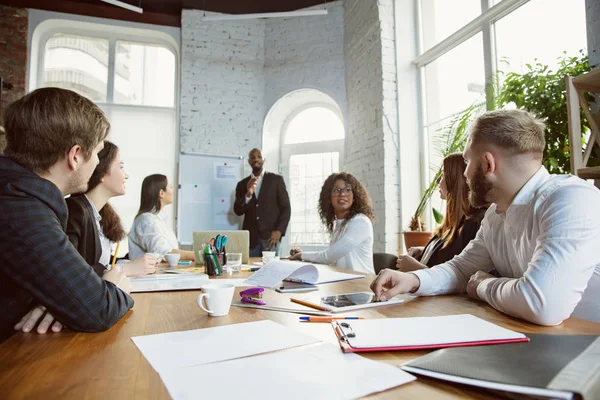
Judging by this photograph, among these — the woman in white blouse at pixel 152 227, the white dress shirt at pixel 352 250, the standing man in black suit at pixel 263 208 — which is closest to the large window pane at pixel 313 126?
the standing man in black suit at pixel 263 208

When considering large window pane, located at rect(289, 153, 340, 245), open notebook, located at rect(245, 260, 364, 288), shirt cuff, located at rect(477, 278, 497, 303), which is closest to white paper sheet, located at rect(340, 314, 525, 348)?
shirt cuff, located at rect(477, 278, 497, 303)

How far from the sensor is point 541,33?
2.88 meters

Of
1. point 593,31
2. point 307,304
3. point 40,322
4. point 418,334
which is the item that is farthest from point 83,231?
point 593,31

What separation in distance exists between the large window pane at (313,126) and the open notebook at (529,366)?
4.87 meters

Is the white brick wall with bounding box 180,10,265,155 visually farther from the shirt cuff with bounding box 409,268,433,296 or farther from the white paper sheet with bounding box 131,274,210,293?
the shirt cuff with bounding box 409,268,433,296

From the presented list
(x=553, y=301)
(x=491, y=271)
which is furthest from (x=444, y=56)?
(x=553, y=301)

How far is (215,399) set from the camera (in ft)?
1.62

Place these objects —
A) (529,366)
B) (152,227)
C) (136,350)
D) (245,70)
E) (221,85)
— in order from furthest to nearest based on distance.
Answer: (245,70) < (221,85) < (152,227) < (136,350) < (529,366)

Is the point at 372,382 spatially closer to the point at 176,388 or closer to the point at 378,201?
the point at 176,388

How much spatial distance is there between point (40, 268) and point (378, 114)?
3782mm

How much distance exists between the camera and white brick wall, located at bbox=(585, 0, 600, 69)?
2201mm

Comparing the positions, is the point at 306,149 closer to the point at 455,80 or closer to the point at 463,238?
the point at 455,80

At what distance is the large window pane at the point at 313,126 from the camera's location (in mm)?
5445

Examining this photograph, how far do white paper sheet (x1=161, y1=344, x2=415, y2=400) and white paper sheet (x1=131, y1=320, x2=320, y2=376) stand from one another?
4 centimetres
